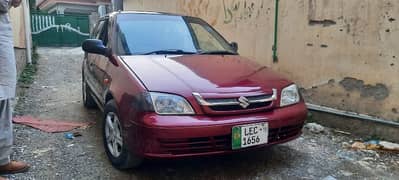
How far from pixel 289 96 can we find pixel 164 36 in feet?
4.81

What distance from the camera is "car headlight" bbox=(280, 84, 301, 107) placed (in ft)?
10.3

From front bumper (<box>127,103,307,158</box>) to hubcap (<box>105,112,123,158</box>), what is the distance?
13.2 inches

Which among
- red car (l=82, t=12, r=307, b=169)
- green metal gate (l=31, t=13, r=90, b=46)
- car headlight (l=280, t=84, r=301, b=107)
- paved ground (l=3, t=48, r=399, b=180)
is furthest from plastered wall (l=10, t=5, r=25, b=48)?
green metal gate (l=31, t=13, r=90, b=46)

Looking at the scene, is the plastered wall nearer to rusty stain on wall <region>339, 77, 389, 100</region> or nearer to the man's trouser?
the man's trouser

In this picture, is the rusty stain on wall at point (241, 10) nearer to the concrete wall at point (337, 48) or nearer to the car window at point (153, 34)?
the concrete wall at point (337, 48)

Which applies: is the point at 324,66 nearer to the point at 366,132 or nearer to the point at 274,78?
the point at 366,132

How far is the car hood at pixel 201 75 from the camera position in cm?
289

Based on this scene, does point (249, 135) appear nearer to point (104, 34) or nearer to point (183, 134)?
point (183, 134)

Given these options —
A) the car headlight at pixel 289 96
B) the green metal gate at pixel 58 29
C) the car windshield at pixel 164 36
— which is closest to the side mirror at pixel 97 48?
the car windshield at pixel 164 36

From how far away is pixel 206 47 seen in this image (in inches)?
157

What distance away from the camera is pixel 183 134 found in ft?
8.81

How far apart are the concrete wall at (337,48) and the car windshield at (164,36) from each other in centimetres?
109

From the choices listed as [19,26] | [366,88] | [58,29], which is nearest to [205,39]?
[366,88]

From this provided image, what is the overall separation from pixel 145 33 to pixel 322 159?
2.16 meters
